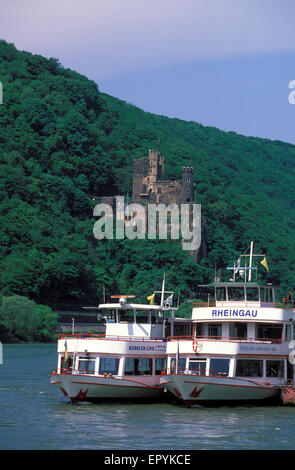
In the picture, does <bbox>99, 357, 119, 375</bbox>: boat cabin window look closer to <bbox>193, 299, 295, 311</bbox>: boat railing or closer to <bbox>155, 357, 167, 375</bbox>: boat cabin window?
<bbox>155, 357, 167, 375</bbox>: boat cabin window

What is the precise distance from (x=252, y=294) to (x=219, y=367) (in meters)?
4.75

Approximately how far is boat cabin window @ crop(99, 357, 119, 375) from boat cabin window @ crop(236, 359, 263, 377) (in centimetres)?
613

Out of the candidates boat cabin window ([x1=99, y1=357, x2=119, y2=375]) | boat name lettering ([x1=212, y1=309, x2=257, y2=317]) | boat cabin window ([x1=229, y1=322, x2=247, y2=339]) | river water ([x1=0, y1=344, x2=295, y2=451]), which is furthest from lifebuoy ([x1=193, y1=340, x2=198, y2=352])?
boat cabin window ([x1=99, y1=357, x2=119, y2=375])

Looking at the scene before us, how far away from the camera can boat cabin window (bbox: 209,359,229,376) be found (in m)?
48.1

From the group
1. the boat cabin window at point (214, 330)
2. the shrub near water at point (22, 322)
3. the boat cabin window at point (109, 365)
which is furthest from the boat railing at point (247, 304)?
the shrub near water at point (22, 322)

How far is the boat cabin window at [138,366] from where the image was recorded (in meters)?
50.6

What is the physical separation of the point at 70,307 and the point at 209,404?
362 ft

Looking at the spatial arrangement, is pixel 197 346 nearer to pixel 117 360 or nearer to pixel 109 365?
pixel 117 360

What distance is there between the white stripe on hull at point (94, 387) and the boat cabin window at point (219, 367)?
174 inches

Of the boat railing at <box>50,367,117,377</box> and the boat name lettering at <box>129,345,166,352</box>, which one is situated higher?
the boat name lettering at <box>129,345,166,352</box>

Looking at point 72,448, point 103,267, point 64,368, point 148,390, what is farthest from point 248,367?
point 103,267
